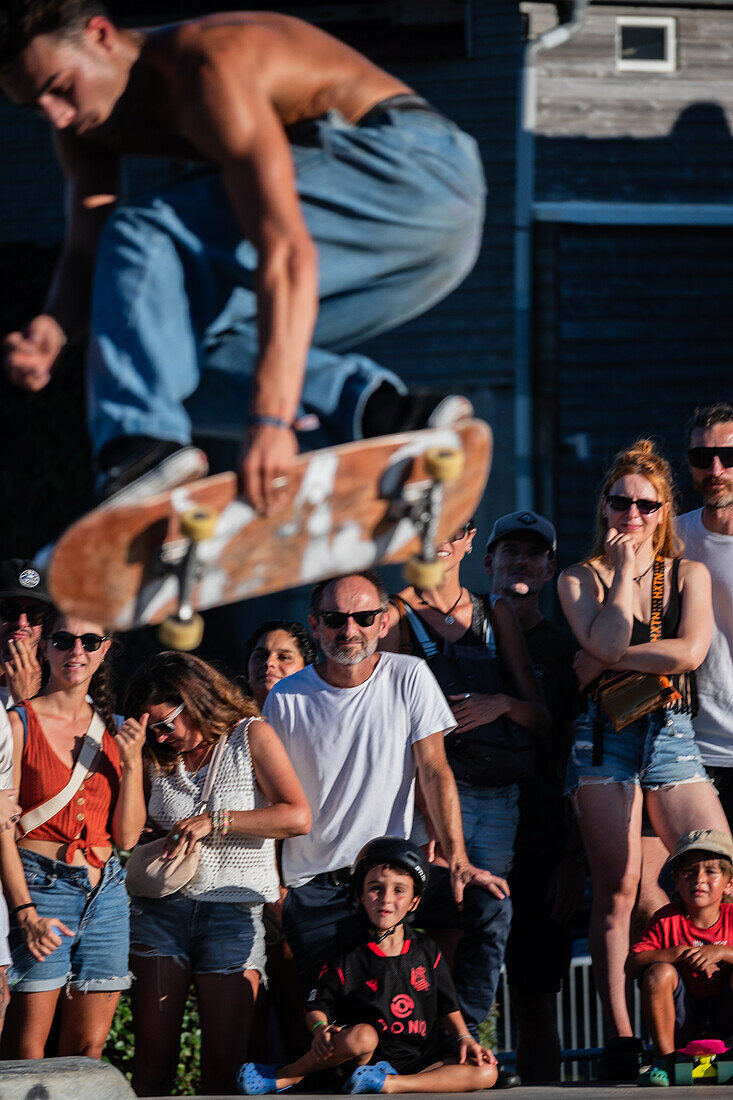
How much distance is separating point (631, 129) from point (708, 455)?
5.26 metres

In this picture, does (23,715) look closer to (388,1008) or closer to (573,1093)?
(388,1008)

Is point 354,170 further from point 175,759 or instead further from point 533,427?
point 533,427

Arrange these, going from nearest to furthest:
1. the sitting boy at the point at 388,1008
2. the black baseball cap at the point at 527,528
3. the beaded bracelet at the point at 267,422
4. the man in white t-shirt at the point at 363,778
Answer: the beaded bracelet at the point at 267,422, the sitting boy at the point at 388,1008, the man in white t-shirt at the point at 363,778, the black baseball cap at the point at 527,528

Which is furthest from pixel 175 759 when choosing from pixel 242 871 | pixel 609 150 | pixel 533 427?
pixel 609 150

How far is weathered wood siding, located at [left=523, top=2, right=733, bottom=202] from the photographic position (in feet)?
29.2

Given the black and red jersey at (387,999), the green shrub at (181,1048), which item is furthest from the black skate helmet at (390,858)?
the green shrub at (181,1048)

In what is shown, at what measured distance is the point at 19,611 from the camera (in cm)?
451

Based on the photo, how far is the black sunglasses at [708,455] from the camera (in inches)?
169

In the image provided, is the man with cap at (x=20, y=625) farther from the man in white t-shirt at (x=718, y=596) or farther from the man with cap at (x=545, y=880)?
the man in white t-shirt at (x=718, y=596)

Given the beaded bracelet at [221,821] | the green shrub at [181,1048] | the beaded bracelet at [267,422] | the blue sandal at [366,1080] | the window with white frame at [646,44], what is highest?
the window with white frame at [646,44]

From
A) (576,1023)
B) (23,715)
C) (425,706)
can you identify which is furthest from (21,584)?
(576,1023)

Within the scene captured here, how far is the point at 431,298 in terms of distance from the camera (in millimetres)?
2957

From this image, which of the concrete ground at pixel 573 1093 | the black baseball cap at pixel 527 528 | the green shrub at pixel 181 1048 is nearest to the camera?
the concrete ground at pixel 573 1093

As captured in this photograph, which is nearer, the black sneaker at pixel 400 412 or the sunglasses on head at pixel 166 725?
the black sneaker at pixel 400 412
